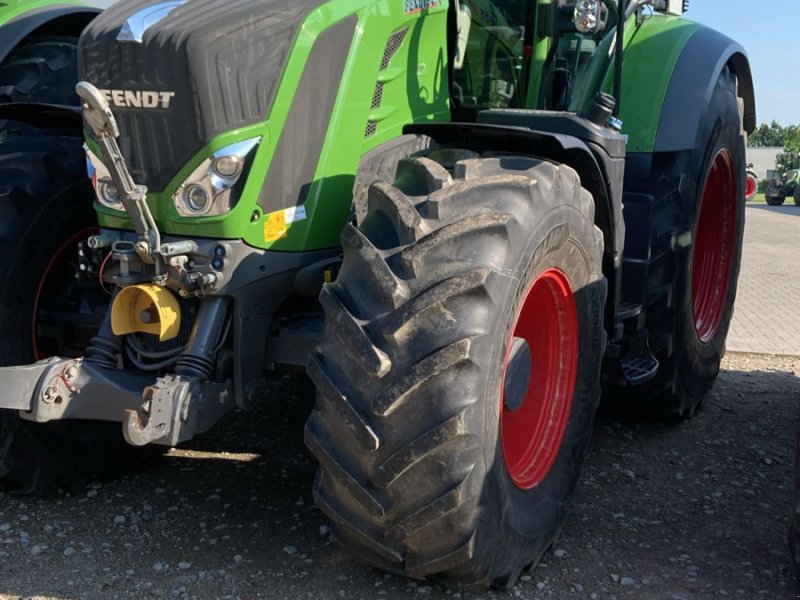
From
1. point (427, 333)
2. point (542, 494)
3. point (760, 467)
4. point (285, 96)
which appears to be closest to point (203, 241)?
point (285, 96)

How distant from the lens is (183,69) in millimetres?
2643


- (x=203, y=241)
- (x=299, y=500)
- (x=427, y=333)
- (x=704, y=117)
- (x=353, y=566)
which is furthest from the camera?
(x=704, y=117)

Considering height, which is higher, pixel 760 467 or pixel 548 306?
pixel 548 306

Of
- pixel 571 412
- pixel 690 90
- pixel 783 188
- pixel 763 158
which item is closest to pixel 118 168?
pixel 571 412

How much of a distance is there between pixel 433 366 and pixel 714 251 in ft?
10.4

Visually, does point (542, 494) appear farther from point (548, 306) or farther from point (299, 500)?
point (299, 500)

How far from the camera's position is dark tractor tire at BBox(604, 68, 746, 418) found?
399 cm

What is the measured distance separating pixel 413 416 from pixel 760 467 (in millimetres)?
2383

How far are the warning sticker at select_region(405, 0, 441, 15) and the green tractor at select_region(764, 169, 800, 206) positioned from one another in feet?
87.8

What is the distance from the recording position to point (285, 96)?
2779mm

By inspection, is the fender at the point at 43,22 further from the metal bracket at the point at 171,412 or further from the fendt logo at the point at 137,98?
the metal bracket at the point at 171,412

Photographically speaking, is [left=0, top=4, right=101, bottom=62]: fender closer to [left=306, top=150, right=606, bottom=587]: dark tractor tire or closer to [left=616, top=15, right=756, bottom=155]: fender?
[left=306, top=150, right=606, bottom=587]: dark tractor tire

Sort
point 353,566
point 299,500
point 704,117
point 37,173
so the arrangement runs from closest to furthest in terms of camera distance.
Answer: point 353,566
point 37,173
point 299,500
point 704,117

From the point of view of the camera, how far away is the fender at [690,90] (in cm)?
386
